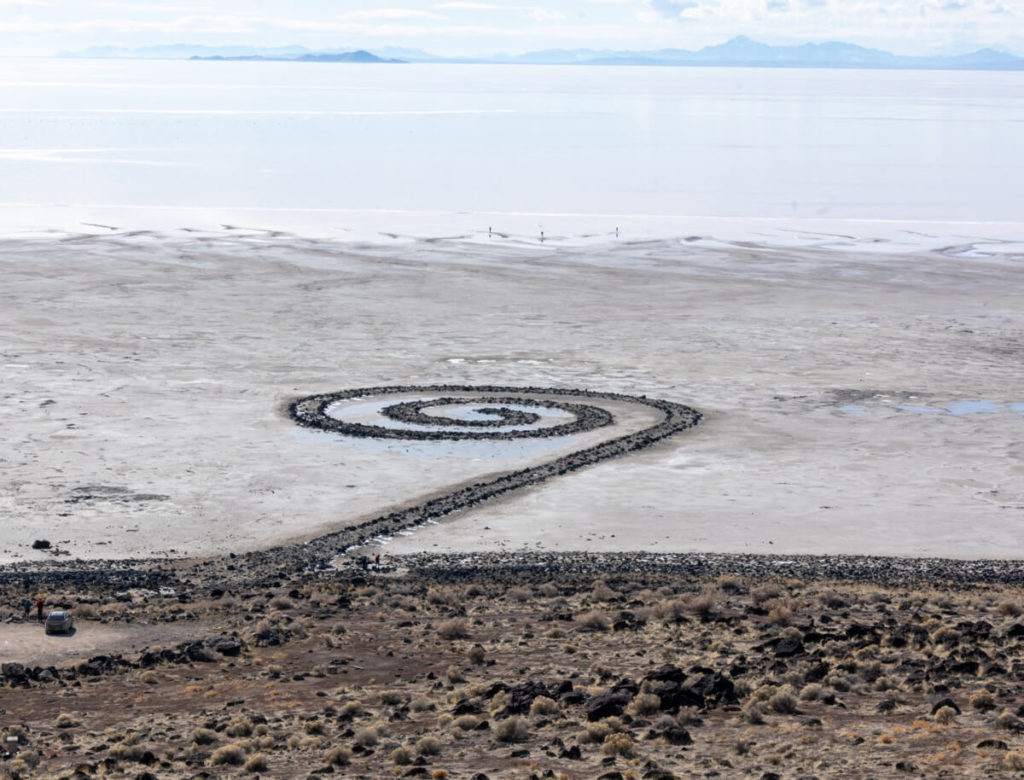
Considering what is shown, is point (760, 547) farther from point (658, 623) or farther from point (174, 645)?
point (174, 645)

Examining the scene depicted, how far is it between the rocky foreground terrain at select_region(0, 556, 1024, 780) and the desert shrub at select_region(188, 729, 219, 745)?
3 cm

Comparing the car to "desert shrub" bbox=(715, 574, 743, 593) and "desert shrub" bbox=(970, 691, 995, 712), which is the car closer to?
"desert shrub" bbox=(715, 574, 743, 593)

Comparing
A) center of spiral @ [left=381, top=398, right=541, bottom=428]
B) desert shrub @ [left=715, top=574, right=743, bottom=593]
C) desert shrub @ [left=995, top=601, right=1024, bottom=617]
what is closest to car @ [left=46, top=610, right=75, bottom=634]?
desert shrub @ [left=715, top=574, right=743, bottom=593]

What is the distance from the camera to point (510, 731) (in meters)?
19.0

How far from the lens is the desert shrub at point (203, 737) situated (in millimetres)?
19281

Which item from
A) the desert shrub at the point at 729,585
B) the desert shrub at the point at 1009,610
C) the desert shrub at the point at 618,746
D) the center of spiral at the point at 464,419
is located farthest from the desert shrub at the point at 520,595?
the center of spiral at the point at 464,419

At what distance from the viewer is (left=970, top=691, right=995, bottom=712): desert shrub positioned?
19672 mm

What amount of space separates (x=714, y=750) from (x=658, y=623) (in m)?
7.25

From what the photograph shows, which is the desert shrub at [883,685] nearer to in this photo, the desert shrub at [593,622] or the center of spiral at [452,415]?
the desert shrub at [593,622]

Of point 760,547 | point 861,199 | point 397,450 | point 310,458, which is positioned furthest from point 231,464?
point 861,199

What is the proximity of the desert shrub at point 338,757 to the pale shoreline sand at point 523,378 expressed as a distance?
14042 mm

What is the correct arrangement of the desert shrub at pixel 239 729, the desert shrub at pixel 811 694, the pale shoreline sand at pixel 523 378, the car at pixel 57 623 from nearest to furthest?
the desert shrub at pixel 239 729 → the desert shrub at pixel 811 694 → the car at pixel 57 623 → the pale shoreline sand at pixel 523 378

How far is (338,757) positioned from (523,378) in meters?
33.0

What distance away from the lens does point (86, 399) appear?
46.6 meters
